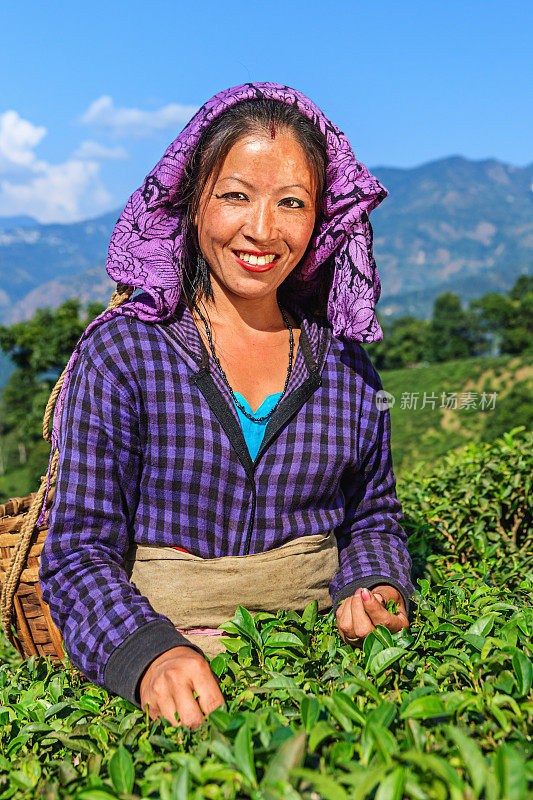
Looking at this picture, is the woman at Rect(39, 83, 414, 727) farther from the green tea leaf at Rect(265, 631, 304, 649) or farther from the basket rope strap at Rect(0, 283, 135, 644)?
the green tea leaf at Rect(265, 631, 304, 649)

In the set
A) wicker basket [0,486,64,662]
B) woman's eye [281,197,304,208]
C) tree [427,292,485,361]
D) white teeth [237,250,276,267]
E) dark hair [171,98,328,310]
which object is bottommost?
wicker basket [0,486,64,662]

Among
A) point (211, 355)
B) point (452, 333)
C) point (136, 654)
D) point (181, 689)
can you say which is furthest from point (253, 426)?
point (452, 333)

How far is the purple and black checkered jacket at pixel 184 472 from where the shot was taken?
186 cm

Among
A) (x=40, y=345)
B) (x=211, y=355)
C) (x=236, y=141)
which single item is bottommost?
(x=211, y=355)

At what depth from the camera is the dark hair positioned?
207 centimetres

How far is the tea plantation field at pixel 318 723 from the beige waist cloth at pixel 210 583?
18cm

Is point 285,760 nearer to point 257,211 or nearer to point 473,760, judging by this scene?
point 473,760

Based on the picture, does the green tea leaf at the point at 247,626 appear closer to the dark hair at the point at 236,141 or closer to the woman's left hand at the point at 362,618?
the woman's left hand at the point at 362,618

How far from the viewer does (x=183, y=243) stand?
225cm

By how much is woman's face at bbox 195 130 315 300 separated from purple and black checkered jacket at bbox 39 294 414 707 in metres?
0.26

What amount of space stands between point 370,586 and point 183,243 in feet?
4.14

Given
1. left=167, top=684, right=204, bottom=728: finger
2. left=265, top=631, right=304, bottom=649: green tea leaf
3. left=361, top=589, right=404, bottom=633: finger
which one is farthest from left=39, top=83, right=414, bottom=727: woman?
left=167, top=684, right=204, bottom=728: finger

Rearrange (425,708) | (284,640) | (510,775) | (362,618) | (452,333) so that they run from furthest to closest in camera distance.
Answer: (452,333), (362,618), (284,640), (425,708), (510,775)

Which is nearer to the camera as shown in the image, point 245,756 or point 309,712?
point 245,756
